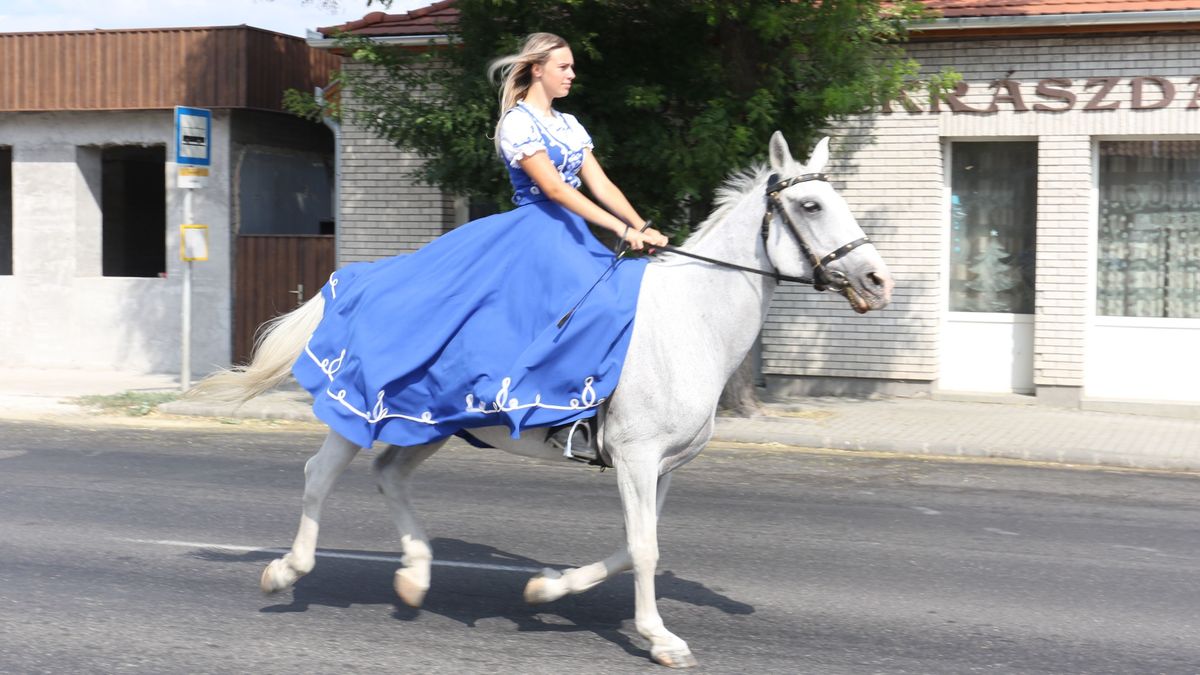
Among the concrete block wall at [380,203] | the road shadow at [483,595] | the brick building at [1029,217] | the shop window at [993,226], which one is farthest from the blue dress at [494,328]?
the concrete block wall at [380,203]

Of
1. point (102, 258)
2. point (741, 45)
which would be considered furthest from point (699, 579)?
point (102, 258)

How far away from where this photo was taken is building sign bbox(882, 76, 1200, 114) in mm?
13547

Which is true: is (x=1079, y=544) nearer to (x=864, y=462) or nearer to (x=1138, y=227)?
(x=864, y=462)

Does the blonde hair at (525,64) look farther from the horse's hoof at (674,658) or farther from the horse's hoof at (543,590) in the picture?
the horse's hoof at (674,658)

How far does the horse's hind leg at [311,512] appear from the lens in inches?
219

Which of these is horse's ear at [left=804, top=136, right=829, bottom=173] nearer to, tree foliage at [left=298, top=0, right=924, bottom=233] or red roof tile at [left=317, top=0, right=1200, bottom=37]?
tree foliage at [left=298, top=0, right=924, bottom=233]

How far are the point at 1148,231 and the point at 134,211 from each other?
1486cm

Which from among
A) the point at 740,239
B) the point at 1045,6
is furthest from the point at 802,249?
the point at 1045,6

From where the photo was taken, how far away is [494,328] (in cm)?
520

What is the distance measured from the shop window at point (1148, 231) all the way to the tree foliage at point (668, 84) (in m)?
3.20

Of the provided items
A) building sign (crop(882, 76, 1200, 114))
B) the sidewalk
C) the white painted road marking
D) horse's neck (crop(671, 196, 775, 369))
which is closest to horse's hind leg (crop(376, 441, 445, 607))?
the white painted road marking

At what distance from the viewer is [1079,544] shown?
7.63 meters

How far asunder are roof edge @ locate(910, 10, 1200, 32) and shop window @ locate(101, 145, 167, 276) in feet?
37.6

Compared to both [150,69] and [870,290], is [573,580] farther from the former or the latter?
[150,69]
